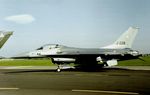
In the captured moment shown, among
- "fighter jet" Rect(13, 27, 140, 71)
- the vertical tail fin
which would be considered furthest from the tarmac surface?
the vertical tail fin

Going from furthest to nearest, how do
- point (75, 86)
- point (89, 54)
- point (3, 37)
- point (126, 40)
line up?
point (126, 40), point (89, 54), point (3, 37), point (75, 86)

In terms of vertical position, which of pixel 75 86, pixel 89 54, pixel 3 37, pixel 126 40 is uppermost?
pixel 3 37

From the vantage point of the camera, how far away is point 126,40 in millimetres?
34906

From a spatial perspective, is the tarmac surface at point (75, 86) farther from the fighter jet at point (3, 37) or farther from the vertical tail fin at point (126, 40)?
the vertical tail fin at point (126, 40)

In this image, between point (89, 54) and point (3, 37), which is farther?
point (89, 54)

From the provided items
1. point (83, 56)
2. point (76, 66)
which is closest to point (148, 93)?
point (83, 56)

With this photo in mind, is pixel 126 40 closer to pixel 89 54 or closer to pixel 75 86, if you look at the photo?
pixel 89 54

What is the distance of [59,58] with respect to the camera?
1100 inches

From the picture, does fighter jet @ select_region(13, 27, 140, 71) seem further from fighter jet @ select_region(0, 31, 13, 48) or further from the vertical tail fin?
fighter jet @ select_region(0, 31, 13, 48)

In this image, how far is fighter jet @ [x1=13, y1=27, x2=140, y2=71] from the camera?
91.5ft

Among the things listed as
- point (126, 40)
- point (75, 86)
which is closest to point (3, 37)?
point (75, 86)

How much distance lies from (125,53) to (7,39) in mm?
14853

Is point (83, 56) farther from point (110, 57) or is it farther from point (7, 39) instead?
point (7, 39)

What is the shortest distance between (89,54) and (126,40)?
6.99 metres
